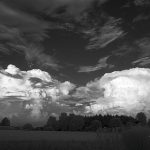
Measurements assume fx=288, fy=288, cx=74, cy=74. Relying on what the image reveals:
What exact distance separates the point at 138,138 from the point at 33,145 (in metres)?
9.23

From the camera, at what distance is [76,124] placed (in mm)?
115750

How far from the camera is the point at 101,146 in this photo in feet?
72.1

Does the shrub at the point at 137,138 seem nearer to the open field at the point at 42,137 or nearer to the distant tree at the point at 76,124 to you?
the open field at the point at 42,137

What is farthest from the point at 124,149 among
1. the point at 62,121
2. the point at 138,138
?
the point at 62,121

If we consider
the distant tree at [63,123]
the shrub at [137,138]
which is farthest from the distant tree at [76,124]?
the shrub at [137,138]

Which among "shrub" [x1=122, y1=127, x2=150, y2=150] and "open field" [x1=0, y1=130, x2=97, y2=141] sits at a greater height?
"open field" [x1=0, y1=130, x2=97, y2=141]

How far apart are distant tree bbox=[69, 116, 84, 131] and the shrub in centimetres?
9242

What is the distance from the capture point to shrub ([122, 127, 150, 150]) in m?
19.9

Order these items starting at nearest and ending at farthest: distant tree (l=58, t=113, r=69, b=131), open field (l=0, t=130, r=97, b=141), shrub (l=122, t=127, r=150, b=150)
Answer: shrub (l=122, t=127, r=150, b=150) < open field (l=0, t=130, r=97, b=141) < distant tree (l=58, t=113, r=69, b=131)

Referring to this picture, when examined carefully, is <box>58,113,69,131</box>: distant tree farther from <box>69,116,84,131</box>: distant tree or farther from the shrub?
the shrub

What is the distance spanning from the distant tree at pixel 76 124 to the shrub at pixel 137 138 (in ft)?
303

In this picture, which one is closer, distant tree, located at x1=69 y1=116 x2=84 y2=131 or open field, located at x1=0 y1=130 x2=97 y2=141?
open field, located at x1=0 y1=130 x2=97 y2=141

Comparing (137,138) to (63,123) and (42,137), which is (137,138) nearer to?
(42,137)

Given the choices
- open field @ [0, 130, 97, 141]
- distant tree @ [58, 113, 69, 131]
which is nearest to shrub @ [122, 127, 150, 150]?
open field @ [0, 130, 97, 141]
